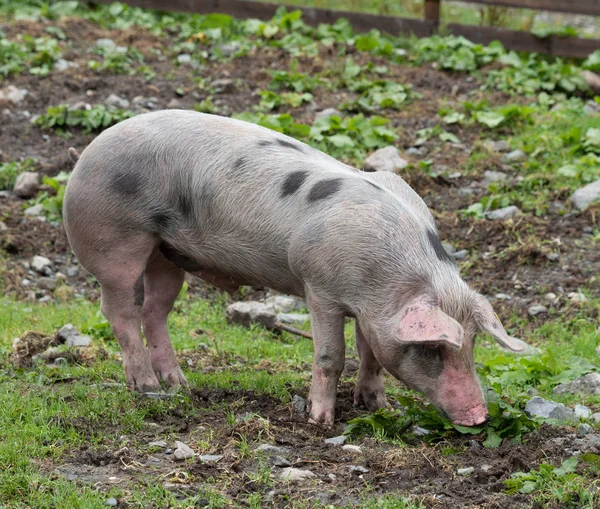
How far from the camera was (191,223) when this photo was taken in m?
5.68

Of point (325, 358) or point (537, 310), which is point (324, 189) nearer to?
point (325, 358)

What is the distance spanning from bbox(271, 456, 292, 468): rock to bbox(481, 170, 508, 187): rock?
5.17 metres

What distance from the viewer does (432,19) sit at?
1320 cm

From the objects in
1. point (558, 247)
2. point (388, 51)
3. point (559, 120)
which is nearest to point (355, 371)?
point (558, 247)

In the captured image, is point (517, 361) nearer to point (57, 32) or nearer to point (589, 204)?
point (589, 204)

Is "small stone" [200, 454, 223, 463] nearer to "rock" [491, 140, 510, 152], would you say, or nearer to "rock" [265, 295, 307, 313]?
"rock" [265, 295, 307, 313]

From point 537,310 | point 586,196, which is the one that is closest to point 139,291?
point 537,310

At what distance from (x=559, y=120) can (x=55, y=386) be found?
20.8 feet

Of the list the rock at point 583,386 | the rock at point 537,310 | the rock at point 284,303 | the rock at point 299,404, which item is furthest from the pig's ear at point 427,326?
the rock at point 284,303

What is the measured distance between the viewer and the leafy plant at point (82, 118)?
10.4 meters

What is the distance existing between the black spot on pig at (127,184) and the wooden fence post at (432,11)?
27.2 ft

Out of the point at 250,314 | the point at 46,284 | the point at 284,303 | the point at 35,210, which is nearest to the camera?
the point at 250,314

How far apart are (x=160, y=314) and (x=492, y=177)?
14.0 ft

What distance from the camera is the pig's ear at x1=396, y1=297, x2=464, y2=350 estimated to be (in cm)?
475
